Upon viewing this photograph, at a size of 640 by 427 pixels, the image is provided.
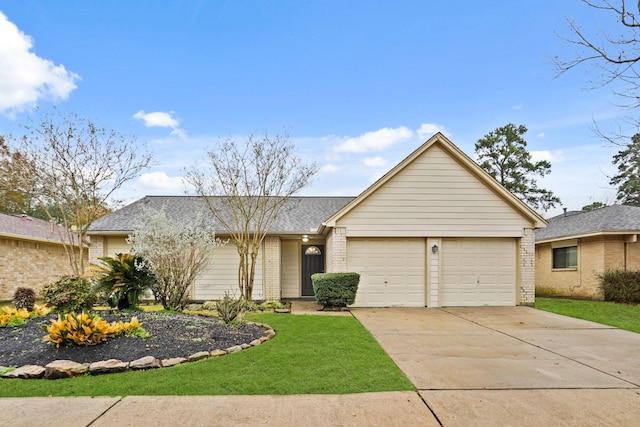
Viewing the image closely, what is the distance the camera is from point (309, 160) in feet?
43.9

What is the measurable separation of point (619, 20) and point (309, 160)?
9139 mm

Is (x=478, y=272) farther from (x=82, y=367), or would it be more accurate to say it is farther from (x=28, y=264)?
(x=28, y=264)

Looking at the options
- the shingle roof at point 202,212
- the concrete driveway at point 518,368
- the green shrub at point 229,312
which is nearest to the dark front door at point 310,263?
the shingle roof at point 202,212

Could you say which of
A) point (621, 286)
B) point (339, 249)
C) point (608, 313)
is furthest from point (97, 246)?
point (621, 286)

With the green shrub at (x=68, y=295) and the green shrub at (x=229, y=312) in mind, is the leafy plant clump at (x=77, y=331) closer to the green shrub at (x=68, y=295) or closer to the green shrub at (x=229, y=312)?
the green shrub at (x=68, y=295)

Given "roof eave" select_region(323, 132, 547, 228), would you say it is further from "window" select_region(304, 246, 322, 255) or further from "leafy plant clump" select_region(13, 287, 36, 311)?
"leafy plant clump" select_region(13, 287, 36, 311)

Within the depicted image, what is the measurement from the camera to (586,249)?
584 inches

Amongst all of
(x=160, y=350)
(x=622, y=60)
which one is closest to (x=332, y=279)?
(x=160, y=350)

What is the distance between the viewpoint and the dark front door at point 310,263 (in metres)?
15.2

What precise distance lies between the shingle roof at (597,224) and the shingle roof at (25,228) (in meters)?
20.9

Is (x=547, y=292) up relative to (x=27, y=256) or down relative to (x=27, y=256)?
down

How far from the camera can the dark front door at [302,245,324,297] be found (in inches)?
597

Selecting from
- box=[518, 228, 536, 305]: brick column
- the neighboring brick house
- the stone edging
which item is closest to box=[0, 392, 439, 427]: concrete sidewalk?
the stone edging

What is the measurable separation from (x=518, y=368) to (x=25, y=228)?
61.1 feet
